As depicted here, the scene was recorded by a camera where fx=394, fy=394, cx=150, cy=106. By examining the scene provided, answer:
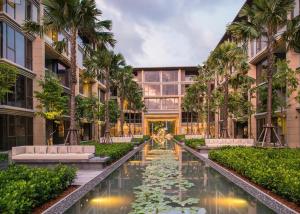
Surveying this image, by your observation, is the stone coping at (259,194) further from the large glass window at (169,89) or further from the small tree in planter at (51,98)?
the large glass window at (169,89)

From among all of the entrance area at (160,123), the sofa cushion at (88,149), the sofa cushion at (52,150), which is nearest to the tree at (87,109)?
the sofa cushion at (52,150)

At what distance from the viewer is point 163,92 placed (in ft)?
299

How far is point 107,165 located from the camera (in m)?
19.6

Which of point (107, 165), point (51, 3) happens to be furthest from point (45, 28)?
point (107, 165)

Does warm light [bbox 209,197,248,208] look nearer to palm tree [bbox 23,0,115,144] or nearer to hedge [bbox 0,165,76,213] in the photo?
hedge [bbox 0,165,76,213]

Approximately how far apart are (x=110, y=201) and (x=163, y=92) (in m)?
80.5

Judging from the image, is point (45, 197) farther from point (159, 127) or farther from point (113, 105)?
point (159, 127)

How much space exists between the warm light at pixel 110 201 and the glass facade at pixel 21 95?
21.0m

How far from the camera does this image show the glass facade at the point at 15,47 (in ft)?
98.2

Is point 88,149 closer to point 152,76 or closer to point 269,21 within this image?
point 269,21

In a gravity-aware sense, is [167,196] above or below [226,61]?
below

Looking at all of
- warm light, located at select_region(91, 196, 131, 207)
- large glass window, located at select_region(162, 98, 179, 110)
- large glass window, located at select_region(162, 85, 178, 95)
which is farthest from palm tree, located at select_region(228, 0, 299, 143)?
large glass window, located at select_region(162, 85, 178, 95)

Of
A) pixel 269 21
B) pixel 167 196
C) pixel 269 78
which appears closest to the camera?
pixel 167 196

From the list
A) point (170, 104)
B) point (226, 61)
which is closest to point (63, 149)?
point (226, 61)
